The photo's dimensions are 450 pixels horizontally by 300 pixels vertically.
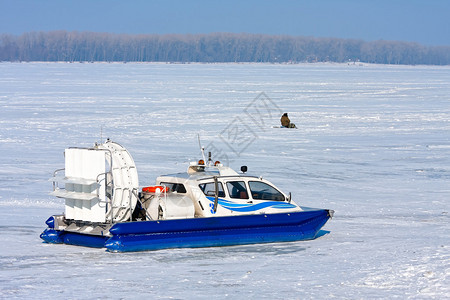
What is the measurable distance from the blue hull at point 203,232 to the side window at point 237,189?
43 centimetres

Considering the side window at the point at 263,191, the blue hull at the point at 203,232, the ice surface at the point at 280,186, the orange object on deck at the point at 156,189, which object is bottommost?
the ice surface at the point at 280,186

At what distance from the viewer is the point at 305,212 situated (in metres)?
11.9

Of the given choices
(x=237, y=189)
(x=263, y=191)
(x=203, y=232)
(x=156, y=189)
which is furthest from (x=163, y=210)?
(x=263, y=191)

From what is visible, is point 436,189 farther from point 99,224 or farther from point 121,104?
point 121,104

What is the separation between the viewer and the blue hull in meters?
10.6

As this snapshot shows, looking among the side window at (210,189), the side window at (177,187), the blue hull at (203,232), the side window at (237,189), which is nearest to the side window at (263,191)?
the side window at (237,189)

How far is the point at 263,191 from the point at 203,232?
1438 mm

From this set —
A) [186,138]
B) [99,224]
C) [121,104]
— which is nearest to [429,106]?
[121,104]

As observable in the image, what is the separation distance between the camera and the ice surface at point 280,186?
30.2 ft

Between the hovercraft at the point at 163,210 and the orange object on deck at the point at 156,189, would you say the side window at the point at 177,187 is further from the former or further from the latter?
the orange object on deck at the point at 156,189

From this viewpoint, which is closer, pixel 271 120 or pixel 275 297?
pixel 275 297

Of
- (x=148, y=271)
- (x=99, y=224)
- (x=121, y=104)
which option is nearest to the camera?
(x=148, y=271)

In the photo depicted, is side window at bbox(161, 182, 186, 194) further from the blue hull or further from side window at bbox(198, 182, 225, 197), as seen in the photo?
the blue hull

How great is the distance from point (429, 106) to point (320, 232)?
3108 centimetres
